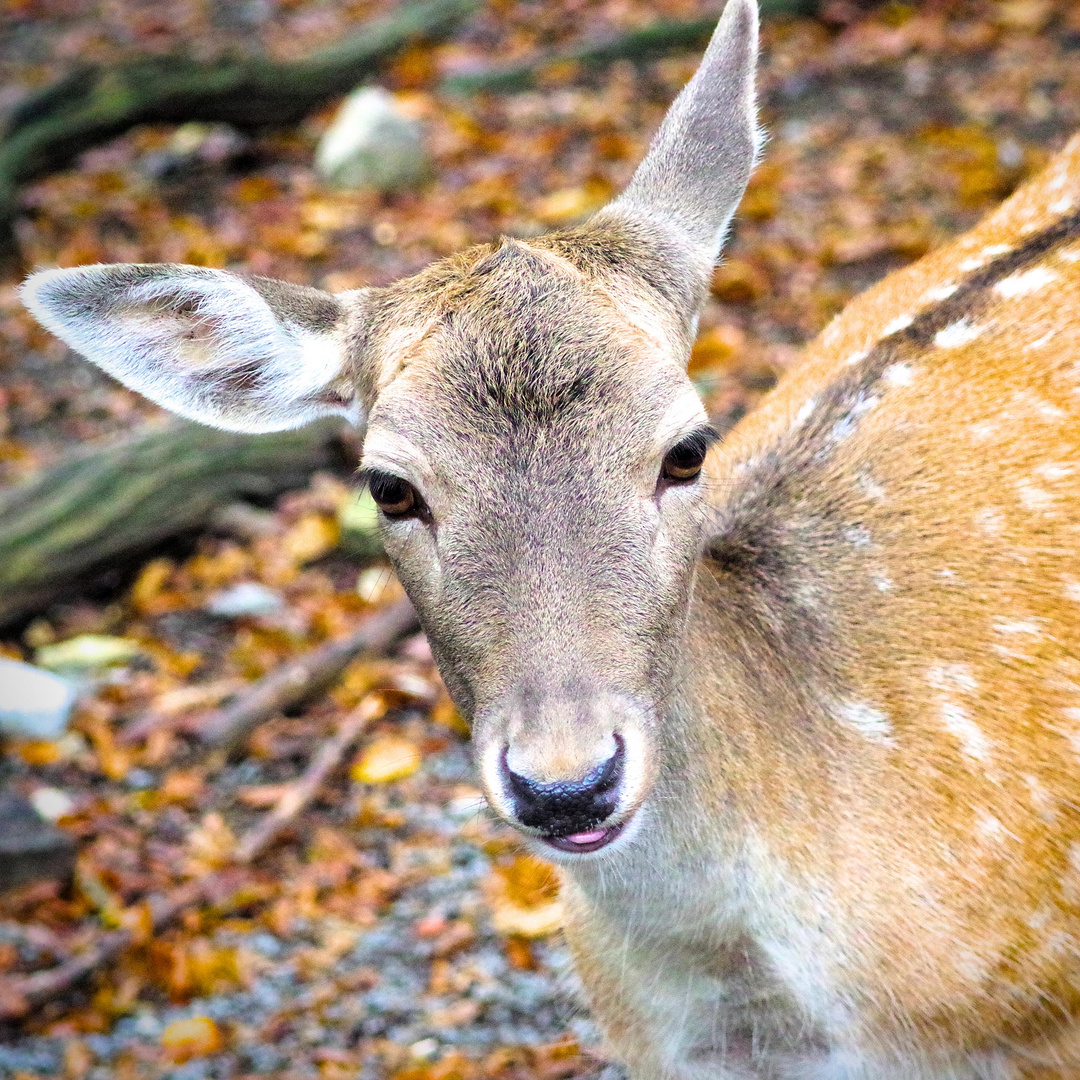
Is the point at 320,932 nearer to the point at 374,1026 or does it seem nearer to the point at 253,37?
the point at 374,1026

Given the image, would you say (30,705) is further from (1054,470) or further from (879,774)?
(1054,470)

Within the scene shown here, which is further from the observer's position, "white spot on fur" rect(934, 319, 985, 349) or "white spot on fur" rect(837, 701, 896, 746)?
"white spot on fur" rect(934, 319, 985, 349)

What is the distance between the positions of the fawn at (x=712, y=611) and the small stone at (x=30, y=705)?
2.50m

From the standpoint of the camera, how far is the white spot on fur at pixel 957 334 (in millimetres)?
3365

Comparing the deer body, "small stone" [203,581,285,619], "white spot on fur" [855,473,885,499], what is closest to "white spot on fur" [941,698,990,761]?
the deer body

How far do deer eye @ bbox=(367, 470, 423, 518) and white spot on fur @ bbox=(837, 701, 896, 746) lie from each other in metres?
0.98

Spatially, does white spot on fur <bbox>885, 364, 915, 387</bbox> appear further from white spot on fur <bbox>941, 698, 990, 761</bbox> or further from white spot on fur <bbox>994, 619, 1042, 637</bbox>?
white spot on fur <bbox>941, 698, 990, 761</bbox>

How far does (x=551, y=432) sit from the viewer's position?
243 cm

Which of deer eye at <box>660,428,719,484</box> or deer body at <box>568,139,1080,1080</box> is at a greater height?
deer eye at <box>660,428,719,484</box>

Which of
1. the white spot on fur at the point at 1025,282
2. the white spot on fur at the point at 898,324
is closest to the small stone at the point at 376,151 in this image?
the white spot on fur at the point at 898,324

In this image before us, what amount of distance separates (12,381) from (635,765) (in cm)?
580

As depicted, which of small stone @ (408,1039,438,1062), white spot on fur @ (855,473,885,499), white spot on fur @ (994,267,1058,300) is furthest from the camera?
small stone @ (408,1039,438,1062)

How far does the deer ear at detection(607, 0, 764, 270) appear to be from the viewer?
2979 millimetres

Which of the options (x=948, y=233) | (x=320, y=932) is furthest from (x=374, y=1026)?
(x=948, y=233)
